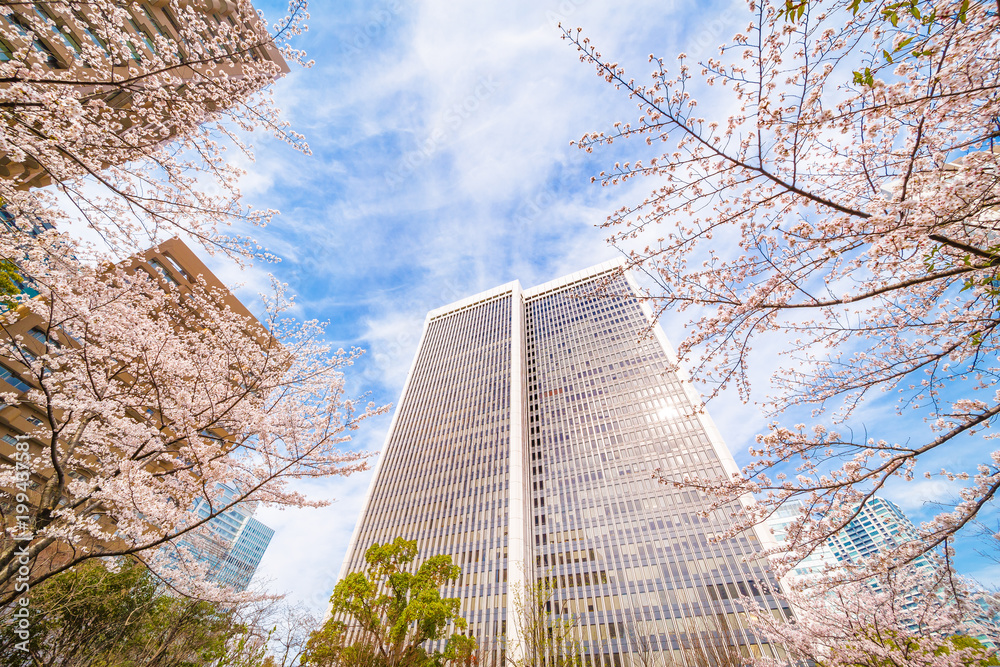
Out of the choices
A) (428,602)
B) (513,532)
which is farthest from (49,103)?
(513,532)

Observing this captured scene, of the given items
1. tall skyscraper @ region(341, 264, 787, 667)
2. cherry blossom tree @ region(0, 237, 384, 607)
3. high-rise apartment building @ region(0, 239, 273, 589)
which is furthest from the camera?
tall skyscraper @ region(341, 264, 787, 667)

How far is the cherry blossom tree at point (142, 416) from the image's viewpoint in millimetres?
5695

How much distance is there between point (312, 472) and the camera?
24.9 feet

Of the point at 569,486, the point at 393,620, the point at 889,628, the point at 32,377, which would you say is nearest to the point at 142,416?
the point at 393,620

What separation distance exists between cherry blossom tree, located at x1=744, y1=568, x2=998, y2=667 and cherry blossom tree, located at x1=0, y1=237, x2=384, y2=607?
10.2m

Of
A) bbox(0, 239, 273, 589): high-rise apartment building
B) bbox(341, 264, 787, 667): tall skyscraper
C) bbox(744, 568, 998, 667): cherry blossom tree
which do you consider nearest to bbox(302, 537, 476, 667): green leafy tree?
bbox(0, 239, 273, 589): high-rise apartment building

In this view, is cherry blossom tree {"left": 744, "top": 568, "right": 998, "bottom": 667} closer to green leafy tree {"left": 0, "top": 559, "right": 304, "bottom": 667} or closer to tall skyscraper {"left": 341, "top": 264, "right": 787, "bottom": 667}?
tall skyscraper {"left": 341, "top": 264, "right": 787, "bottom": 667}

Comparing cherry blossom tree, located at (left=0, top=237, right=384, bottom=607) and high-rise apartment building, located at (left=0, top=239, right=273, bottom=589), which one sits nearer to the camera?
cherry blossom tree, located at (left=0, top=237, right=384, bottom=607)

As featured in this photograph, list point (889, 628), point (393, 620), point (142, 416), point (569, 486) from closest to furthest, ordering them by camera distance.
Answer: point (142, 416) < point (889, 628) < point (393, 620) < point (569, 486)

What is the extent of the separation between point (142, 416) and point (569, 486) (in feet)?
155

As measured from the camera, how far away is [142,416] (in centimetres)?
709

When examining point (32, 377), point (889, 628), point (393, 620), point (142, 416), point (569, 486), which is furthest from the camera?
point (569, 486)

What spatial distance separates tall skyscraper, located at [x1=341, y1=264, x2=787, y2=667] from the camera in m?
35.1

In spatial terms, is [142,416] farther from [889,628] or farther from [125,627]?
[889,628]
